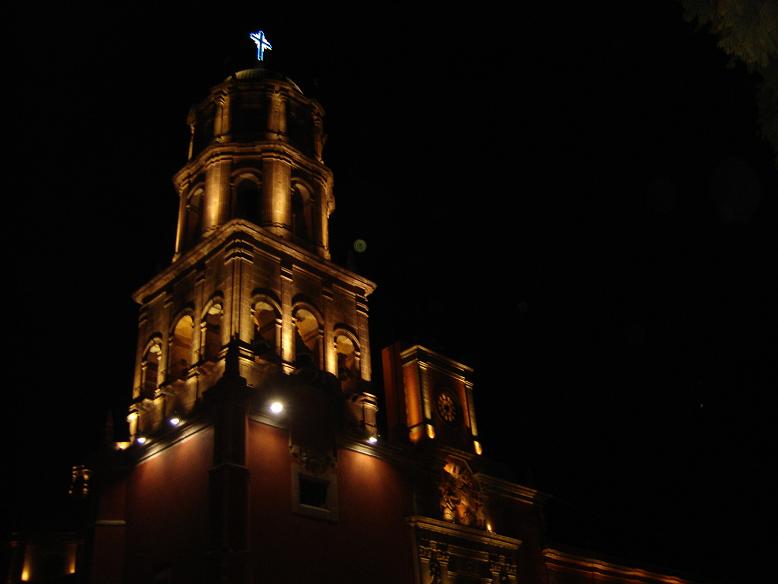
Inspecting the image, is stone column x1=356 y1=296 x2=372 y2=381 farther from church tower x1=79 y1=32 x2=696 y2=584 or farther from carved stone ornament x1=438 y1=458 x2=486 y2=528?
carved stone ornament x1=438 y1=458 x2=486 y2=528

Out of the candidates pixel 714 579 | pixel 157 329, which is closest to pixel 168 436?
pixel 157 329

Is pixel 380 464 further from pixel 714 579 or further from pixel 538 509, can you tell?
pixel 714 579

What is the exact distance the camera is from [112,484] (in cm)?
2167

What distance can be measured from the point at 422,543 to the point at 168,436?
7303 millimetres

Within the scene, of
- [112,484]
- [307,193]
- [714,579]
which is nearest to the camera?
[112,484]

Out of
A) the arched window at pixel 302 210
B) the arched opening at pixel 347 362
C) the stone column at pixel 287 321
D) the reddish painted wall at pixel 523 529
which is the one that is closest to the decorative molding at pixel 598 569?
the reddish painted wall at pixel 523 529

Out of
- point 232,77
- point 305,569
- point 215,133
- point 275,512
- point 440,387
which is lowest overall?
point 305,569

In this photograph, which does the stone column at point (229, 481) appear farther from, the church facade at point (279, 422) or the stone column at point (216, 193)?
the stone column at point (216, 193)

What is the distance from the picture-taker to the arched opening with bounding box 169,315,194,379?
22766mm

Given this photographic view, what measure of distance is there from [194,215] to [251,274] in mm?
4776

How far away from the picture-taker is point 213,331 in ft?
74.4

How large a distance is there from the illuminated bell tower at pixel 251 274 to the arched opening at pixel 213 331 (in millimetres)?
39

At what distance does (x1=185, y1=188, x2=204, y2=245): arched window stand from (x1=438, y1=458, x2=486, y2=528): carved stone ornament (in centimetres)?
1031

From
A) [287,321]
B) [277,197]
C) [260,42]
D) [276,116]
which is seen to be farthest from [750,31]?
[260,42]
